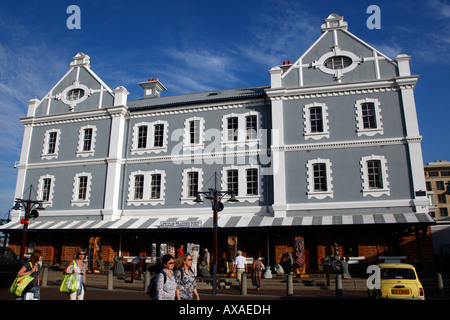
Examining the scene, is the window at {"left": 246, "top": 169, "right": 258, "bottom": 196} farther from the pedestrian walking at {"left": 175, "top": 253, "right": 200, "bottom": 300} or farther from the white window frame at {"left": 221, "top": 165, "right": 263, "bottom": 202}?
the pedestrian walking at {"left": 175, "top": 253, "right": 200, "bottom": 300}

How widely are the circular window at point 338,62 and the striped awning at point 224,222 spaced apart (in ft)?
30.0

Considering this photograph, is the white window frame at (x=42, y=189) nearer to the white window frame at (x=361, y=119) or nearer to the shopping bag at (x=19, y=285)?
the shopping bag at (x=19, y=285)

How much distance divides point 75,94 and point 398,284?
82.6ft

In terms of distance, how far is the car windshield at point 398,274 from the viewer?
12238 mm

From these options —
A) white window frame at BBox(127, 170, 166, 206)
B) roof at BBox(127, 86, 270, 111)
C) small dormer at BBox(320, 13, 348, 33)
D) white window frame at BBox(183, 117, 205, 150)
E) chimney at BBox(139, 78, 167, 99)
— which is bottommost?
white window frame at BBox(127, 170, 166, 206)

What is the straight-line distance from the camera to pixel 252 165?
2366cm

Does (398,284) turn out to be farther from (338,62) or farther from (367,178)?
(338,62)

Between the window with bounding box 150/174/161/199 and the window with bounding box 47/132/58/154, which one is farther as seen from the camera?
the window with bounding box 47/132/58/154

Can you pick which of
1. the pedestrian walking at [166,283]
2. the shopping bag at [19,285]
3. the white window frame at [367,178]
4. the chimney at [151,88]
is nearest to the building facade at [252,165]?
the white window frame at [367,178]

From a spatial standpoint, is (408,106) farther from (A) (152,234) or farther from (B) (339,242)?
(A) (152,234)

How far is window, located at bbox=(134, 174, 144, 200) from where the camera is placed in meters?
25.8

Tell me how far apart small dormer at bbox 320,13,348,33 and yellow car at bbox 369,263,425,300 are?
1653cm

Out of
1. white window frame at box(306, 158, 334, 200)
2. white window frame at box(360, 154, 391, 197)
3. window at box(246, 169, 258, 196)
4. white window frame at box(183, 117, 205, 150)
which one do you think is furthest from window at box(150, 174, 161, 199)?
white window frame at box(360, 154, 391, 197)
